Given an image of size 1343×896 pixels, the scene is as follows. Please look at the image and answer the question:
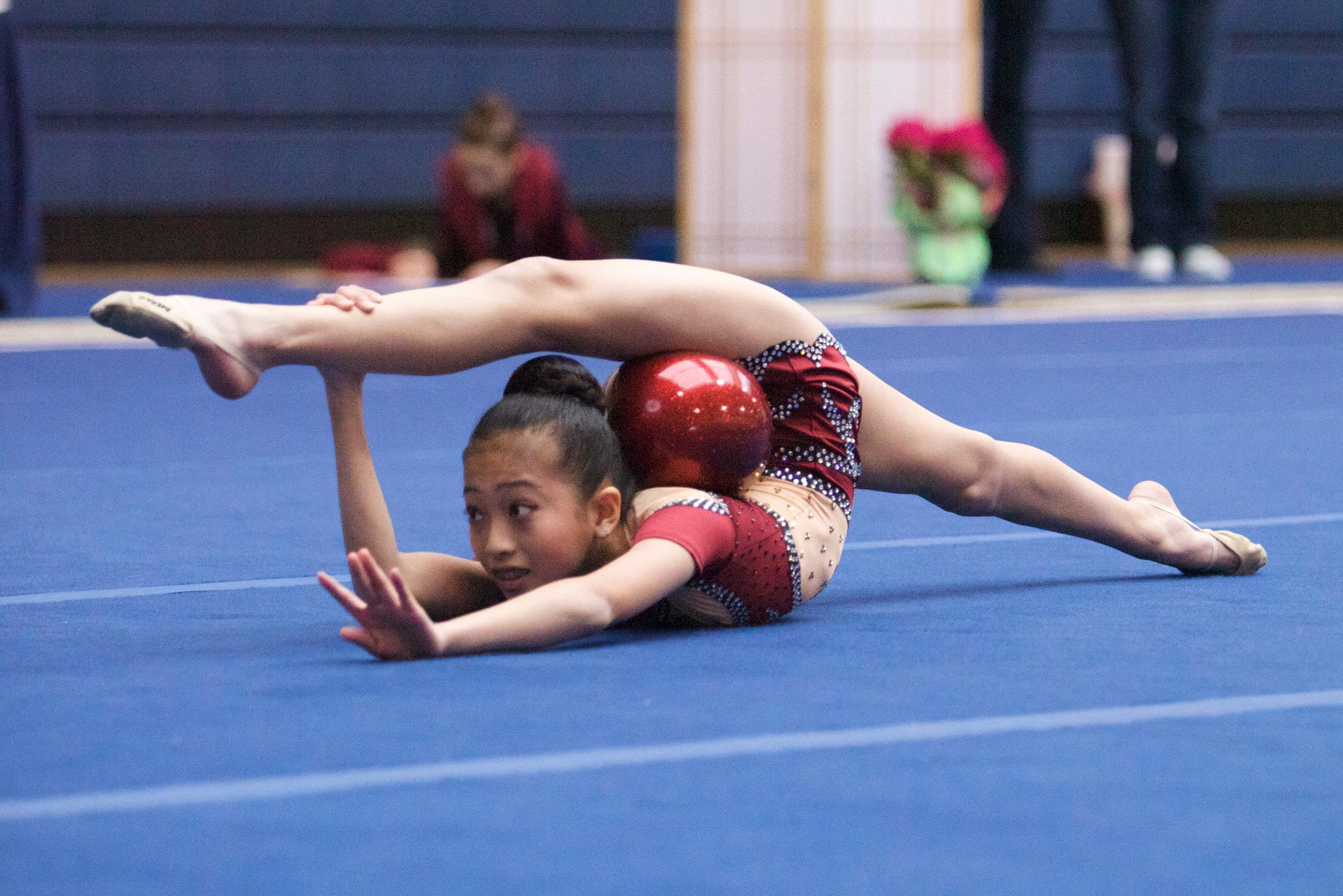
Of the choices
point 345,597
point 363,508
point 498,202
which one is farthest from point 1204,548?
point 498,202

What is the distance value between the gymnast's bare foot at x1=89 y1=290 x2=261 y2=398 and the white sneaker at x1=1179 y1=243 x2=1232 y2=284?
6.91 metres

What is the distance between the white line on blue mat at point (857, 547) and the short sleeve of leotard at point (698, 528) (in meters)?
0.70

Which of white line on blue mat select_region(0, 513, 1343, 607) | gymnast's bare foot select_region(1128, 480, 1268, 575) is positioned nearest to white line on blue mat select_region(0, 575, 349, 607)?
white line on blue mat select_region(0, 513, 1343, 607)

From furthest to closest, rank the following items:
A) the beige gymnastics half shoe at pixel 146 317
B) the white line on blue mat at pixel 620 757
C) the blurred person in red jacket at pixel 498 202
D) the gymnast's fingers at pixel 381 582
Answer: the blurred person in red jacket at pixel 498 202 → the beige gymnastics half shoe at pixel 146 317 → the gymnast's fingers at pixel 381 582 → the white line on blue mat at pixel 620 757

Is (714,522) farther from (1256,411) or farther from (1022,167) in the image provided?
(1022,167)

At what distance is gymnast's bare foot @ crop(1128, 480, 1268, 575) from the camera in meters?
2.62

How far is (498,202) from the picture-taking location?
313 inches

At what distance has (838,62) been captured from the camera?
8.54 metres

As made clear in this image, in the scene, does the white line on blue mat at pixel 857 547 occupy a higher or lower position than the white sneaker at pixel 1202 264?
higher

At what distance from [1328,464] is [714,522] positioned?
204 cm

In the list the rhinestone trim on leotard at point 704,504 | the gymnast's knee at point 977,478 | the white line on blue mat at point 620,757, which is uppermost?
the rhinestone trim on leotard at point 704,504

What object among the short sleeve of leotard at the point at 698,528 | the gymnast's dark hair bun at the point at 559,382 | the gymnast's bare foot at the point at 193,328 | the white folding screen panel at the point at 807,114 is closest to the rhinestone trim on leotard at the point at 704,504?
the short sleeve of leotard at the point at 698,528

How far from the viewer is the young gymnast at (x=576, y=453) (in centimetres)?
205

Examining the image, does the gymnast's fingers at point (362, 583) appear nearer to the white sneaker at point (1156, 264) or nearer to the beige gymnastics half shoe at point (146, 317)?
the beige gymnastics half shoe at point (146, 317)
